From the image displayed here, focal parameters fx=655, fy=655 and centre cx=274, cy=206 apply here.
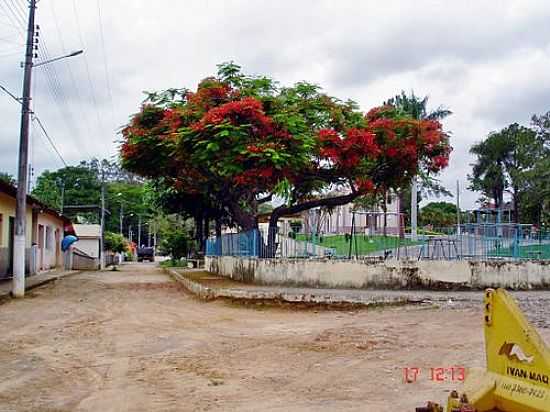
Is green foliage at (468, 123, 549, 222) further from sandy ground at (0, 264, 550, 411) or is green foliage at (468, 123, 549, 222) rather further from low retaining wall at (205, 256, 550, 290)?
sandy ground at (0, 264, 550, 411)

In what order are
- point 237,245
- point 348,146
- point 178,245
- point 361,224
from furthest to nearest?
1. point 178,245
2. point 237,245
3. point 348,146
4. point 361,224

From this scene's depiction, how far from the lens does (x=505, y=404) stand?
12.2 ft

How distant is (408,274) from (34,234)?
21.0 m

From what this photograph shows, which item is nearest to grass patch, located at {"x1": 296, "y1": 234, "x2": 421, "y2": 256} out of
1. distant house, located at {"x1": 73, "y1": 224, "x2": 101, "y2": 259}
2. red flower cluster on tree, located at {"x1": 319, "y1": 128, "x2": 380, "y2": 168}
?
red flower cluster on tree, located at {"x1": 319, "y1": 128, "x2": 380, "y2": 168}

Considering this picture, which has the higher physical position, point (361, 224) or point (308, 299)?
point (361, 224)

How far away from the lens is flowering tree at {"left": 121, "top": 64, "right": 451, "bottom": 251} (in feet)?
59.6

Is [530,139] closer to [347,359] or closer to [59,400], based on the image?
[347,359]

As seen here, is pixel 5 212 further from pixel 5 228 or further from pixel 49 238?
pixel 49 238

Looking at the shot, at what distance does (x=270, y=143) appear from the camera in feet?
59.2

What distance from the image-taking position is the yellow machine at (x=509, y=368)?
136 inches

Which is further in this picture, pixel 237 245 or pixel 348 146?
pixel 237 245

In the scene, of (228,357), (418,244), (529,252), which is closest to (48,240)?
(418,244)

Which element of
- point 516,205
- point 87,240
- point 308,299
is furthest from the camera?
point 87,240
